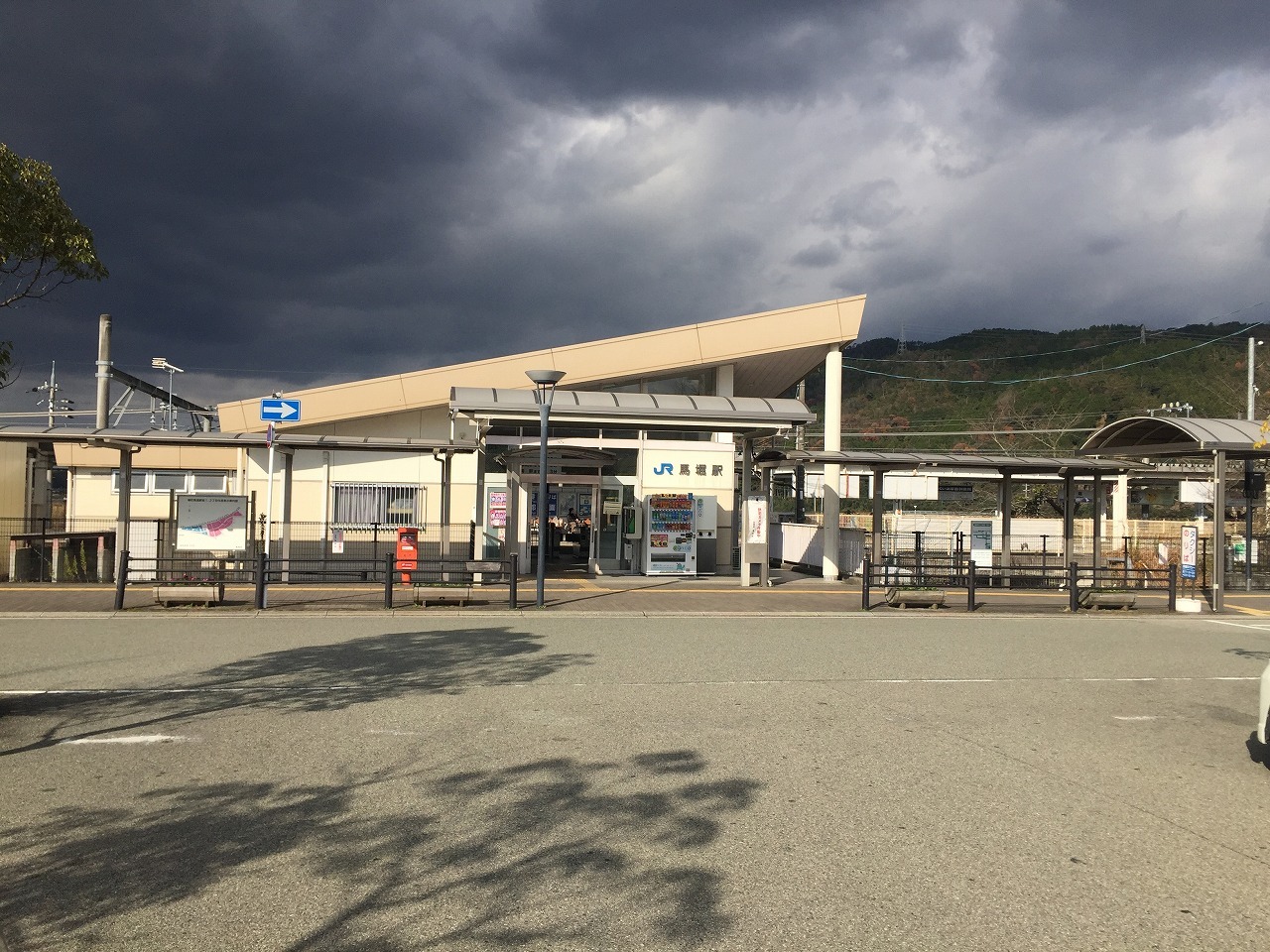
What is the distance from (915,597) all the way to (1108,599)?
12.8 feet

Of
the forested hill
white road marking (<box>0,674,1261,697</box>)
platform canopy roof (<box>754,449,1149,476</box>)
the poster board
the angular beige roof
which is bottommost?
white road marking (<box>0,674,1261,697</box>)

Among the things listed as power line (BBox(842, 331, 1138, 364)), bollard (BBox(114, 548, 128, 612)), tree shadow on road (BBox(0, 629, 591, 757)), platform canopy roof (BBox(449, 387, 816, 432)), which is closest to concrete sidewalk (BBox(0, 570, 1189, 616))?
bollard (BBox(114, 548, 128, 612))

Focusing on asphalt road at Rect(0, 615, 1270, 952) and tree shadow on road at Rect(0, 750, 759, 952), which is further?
asphalt road at Rect(0, 615, 1270, 952)

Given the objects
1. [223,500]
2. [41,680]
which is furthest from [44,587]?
[41,680]

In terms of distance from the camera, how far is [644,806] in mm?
6109

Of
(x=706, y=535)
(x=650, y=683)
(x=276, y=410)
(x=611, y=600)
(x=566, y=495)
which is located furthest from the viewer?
(x=566, y=495)

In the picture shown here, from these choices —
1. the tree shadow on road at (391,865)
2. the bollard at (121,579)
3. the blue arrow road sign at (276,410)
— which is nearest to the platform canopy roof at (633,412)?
the blue arrow road sign at (276,410)

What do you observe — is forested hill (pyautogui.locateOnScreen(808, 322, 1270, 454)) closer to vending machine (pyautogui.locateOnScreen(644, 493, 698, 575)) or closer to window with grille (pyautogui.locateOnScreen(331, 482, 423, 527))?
vending machine (pyautogui.locateOnScreen(644, 493, 698, 575))

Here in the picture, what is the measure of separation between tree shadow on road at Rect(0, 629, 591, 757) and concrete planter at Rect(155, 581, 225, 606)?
504 cm

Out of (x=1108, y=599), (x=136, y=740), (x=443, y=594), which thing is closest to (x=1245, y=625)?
(x=1108, y=599)

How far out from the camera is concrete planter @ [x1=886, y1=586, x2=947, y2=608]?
773 inches

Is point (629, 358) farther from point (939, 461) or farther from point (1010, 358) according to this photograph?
point (1010, 358)

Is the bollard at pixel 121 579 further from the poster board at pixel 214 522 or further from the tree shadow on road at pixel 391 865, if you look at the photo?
the tree shadow on road at pixel 391 865

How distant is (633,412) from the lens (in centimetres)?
2228
